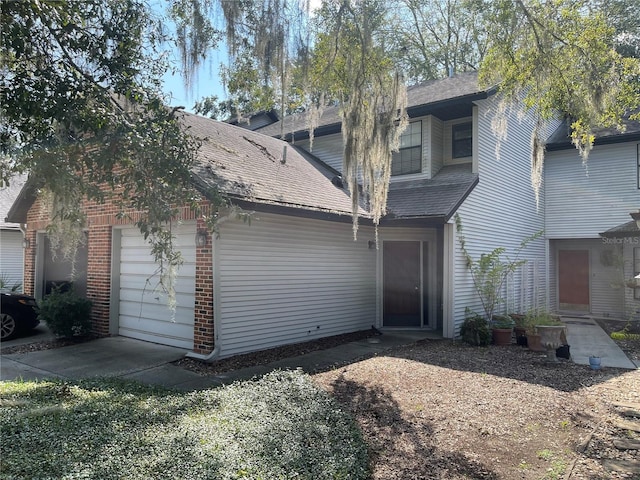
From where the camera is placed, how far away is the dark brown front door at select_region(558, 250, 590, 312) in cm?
1422

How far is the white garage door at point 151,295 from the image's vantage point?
7383mm

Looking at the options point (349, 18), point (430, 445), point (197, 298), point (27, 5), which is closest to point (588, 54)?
point (349, 18)

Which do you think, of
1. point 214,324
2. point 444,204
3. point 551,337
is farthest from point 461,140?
point 214,324

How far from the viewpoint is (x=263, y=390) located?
4805mm

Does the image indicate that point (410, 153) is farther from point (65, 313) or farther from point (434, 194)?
point (65, 313)

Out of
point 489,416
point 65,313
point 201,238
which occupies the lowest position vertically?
point 489,416

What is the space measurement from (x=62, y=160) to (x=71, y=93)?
0.75m

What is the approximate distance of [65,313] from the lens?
800cm

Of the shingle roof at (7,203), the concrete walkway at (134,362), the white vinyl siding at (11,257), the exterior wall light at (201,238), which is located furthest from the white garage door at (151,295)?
the white vinyl siding at (11,257)

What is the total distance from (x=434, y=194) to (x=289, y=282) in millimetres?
3862

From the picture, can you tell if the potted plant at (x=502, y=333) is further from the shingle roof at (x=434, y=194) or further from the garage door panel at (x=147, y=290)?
the garage door panel at (x=147, y=290)

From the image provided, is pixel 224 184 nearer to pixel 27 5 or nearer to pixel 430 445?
pixel 27 5

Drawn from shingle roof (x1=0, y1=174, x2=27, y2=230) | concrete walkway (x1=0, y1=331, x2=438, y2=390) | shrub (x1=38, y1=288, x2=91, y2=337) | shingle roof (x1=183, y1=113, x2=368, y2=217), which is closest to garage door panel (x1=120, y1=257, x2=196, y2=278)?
shrub (x1=38, y1=288, x2=91, y2=337)

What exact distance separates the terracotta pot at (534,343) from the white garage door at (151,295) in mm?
6239
